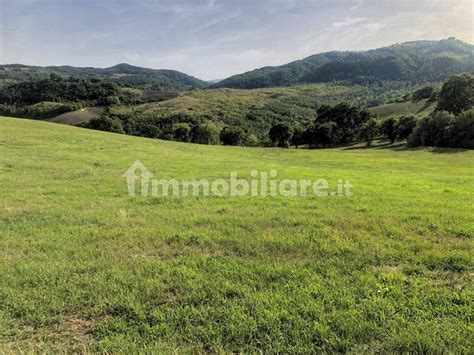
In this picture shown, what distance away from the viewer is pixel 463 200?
495 inches

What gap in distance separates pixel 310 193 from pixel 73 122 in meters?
112

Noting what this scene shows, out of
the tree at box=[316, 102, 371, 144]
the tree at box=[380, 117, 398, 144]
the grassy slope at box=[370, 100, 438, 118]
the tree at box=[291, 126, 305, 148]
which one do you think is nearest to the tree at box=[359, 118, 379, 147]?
the tree at box=[380, 117, 398, 144]

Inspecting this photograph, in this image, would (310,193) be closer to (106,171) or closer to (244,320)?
(244,320)

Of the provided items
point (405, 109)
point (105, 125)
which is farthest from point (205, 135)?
point (405, 109)

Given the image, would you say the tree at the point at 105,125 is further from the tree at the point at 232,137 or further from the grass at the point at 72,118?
the tree at the point at 232,137

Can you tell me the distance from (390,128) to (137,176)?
2937 inches

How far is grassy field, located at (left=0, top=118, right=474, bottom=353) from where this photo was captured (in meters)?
4.47

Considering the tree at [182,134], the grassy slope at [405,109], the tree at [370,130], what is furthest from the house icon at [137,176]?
the grassy slope at [405,109]

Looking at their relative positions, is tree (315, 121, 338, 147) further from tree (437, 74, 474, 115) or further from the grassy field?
the grassy field

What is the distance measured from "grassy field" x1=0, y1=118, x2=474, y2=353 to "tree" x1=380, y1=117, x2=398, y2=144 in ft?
235

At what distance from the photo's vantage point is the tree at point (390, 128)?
248 ft

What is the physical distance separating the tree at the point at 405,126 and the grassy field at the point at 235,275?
70416mm

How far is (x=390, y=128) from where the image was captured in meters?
76.5

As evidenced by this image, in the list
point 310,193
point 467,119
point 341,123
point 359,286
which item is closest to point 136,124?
point 341,123
